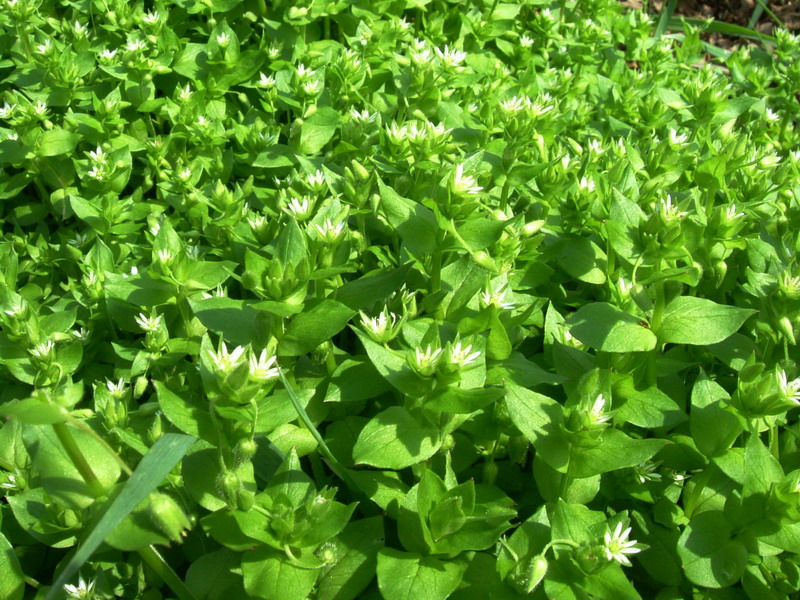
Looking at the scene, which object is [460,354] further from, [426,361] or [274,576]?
[274,576]

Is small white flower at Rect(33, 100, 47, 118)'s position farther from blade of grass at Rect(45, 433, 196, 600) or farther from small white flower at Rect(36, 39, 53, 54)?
blade of grass at Rect(45, 433, 196, 600)

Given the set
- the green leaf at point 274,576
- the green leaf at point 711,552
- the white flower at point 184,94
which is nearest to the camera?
the green leaf at point 274,576

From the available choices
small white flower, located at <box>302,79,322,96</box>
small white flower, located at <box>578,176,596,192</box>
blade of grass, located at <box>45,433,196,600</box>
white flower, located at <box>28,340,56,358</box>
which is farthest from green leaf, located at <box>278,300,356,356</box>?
small white flower, located at <box>302,79,322,96</box>

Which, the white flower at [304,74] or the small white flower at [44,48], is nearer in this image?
the white flower at [304,74]

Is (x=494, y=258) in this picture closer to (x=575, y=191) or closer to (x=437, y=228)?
(x=437, y=228)

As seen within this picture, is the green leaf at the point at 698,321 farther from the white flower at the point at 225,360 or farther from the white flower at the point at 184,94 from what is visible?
the white flower at the point at 184,94

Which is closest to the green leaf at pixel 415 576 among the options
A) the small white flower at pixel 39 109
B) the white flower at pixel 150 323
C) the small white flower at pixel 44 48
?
the white flower at pixel 150 323

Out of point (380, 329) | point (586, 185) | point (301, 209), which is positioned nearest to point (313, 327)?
point (380, 329)
